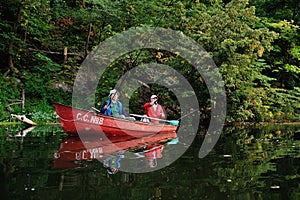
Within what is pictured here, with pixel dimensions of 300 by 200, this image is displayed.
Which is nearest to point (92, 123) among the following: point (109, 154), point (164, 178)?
point (109, 154)

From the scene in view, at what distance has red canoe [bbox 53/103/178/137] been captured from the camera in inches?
419

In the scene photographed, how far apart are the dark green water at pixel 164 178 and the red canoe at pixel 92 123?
2821 millimetres

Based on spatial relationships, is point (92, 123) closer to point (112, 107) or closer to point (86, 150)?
point (112, 107)

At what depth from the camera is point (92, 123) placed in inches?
425

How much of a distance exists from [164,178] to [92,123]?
5717 millimetres

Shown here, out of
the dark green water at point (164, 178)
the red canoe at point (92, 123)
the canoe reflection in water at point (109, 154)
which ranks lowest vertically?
the dark green water at point (164, 178)

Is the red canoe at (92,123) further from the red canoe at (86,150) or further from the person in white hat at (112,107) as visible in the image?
the person in white hat at (112,107)

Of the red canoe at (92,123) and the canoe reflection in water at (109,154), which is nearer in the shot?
the canoe reflection in water at (109,154)

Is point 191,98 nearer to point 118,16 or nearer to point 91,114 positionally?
point 118,16

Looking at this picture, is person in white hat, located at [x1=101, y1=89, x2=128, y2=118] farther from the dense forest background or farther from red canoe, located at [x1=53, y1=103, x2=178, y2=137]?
the dense forest background

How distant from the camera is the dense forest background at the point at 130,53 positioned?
16578mm

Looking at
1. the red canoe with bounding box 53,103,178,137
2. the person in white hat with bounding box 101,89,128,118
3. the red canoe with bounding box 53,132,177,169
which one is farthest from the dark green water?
the person in white hat with bounding box 101,89,128,118

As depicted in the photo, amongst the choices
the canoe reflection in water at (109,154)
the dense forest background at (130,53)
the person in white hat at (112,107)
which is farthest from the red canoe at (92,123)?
the dense forest background at (130,53)

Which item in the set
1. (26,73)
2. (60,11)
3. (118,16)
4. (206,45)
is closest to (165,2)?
(118,16)
